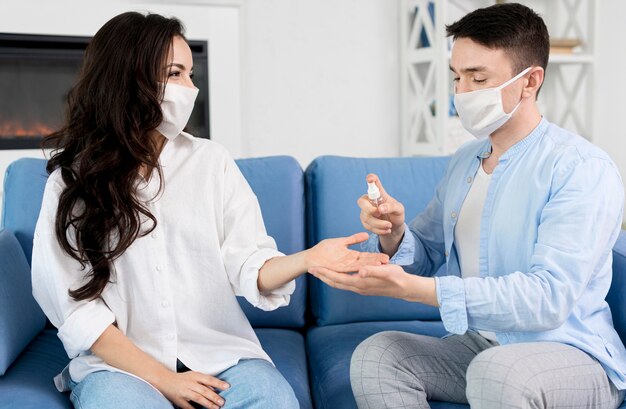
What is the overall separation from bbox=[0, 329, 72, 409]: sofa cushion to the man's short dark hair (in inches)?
41.4

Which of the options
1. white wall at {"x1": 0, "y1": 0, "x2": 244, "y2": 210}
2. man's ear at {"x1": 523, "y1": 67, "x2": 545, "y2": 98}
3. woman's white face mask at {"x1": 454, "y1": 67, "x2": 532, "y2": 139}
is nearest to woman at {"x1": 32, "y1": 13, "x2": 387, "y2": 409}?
woman's white face mask at {"x1": 454, "y1": 67, "x2": 532, "y2": 139}

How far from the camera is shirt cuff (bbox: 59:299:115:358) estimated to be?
1357 mm

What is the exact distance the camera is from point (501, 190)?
1.45 m

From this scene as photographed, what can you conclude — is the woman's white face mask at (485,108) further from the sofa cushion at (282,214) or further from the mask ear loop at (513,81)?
the sofa cushion at (282,214)

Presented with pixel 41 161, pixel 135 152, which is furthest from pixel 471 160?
pixel 41 161

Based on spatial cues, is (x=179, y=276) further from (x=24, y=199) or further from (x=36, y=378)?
(x=24, y=199)

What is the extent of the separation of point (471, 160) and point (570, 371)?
1.65 ft

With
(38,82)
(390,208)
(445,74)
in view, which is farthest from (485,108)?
(38,82)

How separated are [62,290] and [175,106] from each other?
41 cm

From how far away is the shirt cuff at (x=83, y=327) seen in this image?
136cm

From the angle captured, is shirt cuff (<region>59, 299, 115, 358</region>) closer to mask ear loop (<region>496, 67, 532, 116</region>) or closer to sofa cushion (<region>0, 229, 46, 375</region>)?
sofa cushion (<region>0, 229, 46, 375</region>)

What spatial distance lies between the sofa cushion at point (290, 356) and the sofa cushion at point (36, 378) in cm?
45

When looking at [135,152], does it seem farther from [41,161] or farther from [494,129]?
[494,129]

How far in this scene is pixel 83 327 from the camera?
4.46 feet
